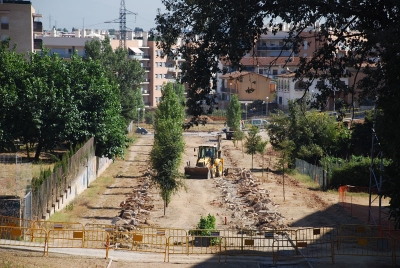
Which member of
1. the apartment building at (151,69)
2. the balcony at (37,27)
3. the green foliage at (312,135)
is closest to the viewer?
the green foliage at (312,135)

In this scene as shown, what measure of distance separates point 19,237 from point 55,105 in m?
20.3

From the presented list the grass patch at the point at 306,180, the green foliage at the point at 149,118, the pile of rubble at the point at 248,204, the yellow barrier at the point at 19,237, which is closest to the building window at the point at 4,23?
the pile of rubble at the point at 248,204

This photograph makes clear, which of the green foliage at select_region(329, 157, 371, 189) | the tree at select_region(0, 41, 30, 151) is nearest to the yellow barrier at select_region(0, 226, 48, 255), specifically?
the tree at select_region(0, 41, 30, 151)

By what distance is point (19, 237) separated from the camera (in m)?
23.9

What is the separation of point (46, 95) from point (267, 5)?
27.2 meters

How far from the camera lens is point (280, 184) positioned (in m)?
44.6

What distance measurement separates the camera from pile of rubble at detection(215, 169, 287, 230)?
30.1m

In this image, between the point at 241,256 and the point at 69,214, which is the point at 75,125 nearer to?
the point at 69,214

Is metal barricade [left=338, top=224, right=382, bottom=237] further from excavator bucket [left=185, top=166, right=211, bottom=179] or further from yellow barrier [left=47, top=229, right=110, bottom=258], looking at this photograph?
excavator bucket [left=185, top=166, right=211, bottom=179]

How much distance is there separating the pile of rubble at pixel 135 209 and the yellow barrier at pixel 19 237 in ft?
13.0

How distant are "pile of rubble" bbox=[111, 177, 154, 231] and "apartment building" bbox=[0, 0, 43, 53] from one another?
105 feet

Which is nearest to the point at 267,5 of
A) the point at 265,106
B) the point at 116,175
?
the point at 116,175

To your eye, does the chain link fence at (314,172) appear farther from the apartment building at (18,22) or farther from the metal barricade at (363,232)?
the apartment building at (18,22)

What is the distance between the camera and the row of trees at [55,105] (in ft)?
141
